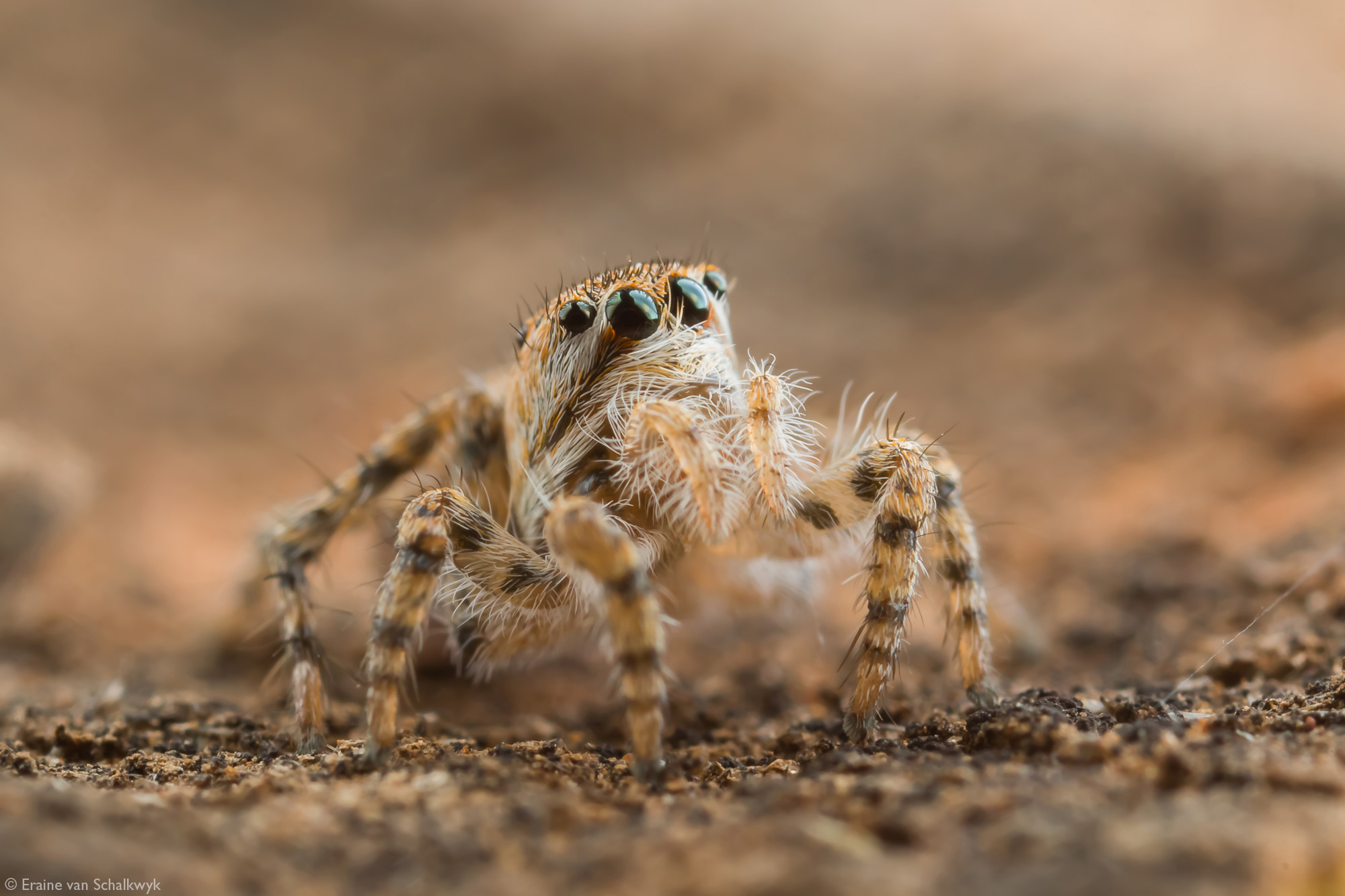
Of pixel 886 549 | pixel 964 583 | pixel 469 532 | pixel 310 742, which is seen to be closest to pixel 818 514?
pixel 886 549

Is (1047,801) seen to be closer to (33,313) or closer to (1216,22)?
(1216,22)

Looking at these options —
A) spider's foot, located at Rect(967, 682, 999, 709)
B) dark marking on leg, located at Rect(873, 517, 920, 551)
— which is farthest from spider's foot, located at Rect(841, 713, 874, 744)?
dark marking on leg, located at Rect(873, 517, 920, 551)

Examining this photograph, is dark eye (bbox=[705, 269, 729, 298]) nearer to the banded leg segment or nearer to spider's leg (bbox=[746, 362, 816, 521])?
spider's leg (bbox=[746, 362, 816, 521])

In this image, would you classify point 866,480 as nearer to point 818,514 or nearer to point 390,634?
point 818,514

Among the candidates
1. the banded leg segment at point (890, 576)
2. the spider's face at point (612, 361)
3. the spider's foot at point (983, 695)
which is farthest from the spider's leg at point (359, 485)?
the spider's foot at point (983, 695)

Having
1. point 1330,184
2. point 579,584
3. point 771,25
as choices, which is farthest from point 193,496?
point 1330,184
